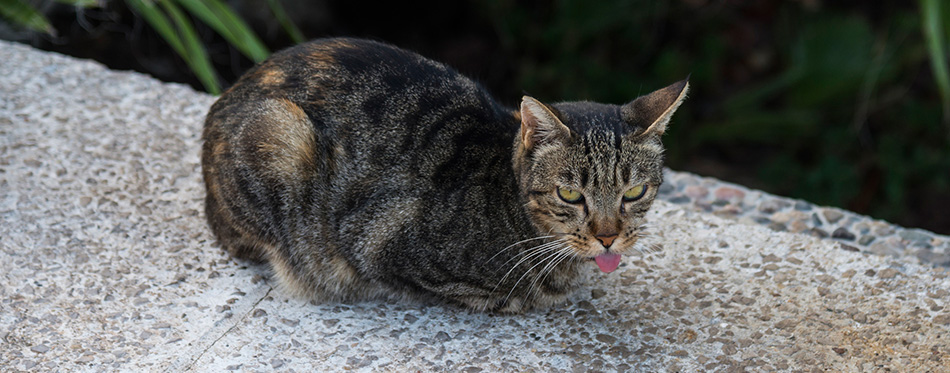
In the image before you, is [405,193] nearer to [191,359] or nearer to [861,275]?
[191,359]

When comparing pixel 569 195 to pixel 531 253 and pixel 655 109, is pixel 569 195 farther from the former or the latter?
pixel 655 109

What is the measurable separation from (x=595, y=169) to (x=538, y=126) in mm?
196

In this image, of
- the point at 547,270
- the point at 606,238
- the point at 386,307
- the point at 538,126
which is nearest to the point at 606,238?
the point at 606,238

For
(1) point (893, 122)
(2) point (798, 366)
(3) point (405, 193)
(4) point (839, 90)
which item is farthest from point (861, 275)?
(1) point (893, 122)

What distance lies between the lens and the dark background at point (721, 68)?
4.95m

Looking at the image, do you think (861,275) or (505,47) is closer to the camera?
(861,275)

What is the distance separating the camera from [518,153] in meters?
2.59

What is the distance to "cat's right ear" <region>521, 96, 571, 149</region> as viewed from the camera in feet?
7.81

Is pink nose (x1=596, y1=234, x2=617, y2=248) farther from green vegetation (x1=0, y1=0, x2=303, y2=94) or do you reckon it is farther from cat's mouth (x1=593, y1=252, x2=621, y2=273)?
green vegetation (x1=0, y1=0, x2=303, y2=94)

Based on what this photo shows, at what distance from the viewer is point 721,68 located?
19.1 ft

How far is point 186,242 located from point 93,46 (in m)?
2.47

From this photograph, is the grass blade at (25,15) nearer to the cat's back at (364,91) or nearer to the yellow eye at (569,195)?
the cat's back at (364,91)

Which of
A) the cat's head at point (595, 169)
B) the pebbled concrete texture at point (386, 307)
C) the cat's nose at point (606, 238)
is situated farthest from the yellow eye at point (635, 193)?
the pebbled concrete texture at point (386, 307)

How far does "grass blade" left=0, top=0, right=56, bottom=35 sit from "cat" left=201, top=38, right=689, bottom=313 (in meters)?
1.46
